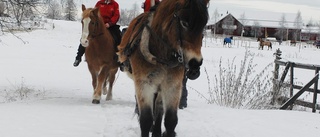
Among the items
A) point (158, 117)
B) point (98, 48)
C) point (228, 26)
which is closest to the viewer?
point (158, 117)

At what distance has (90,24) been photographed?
773 centimetres

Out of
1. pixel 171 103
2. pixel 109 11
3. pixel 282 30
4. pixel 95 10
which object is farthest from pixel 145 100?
pixel 282 30

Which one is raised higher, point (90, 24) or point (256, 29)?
point (90, 24)

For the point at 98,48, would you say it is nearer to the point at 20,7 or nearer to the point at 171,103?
the point at 20,7

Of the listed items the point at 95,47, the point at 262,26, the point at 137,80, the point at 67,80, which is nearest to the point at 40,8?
the point at 95,47

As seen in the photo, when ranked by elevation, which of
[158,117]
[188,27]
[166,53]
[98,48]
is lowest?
[158,117]

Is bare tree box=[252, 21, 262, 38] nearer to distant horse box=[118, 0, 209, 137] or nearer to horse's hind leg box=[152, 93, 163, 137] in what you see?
horse's hind leg box=[152, 93, 163, 137]

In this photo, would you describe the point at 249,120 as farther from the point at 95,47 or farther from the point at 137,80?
the point at 95,47

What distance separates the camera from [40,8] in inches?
394

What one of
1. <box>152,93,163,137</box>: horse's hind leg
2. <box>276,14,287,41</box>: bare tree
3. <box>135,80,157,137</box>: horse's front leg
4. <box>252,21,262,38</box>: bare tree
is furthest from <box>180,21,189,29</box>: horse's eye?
<box>276,14,287,41</box>: bare tree

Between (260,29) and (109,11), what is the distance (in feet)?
295

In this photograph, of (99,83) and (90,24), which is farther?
(99,83)

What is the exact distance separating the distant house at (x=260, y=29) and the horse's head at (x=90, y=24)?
83.0m

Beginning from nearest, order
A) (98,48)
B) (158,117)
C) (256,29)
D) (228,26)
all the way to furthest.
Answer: (158,117)
(98,48)
(228,26)
(256,29)
